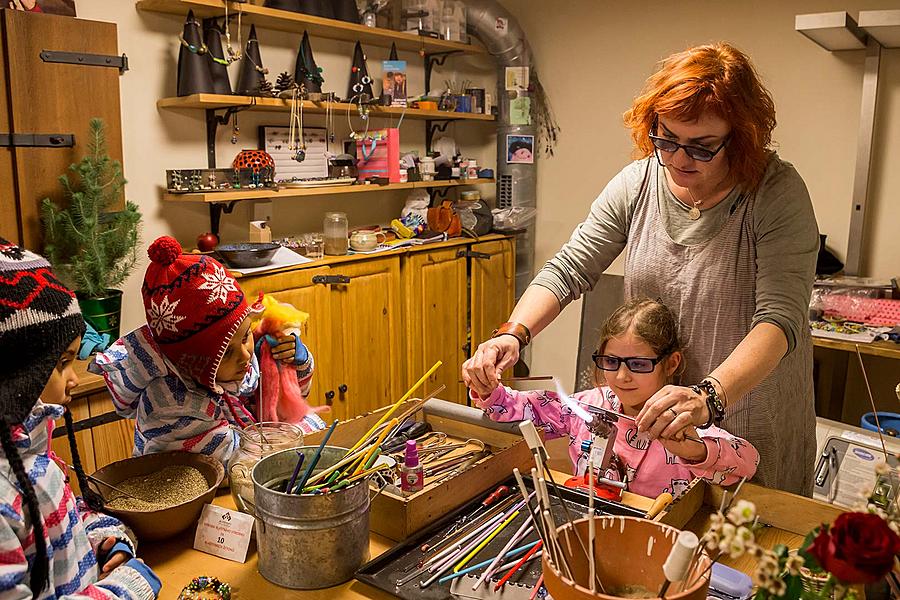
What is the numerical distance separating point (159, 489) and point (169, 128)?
89.0 inches

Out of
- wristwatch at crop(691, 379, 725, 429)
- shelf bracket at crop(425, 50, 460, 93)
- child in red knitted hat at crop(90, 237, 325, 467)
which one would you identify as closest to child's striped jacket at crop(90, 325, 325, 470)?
child in red knitted hat at crop(90, 237, 325, 467)

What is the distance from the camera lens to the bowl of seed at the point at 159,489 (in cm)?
128

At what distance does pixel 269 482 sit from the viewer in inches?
50.1

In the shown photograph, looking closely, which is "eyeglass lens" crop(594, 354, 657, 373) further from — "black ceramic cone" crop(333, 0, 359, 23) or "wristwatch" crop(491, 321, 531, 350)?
"black ceramic cone" crop(333, 0, 359, 23)

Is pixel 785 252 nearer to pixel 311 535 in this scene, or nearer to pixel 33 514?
pixel 311 535

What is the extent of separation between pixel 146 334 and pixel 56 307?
0.65 meters

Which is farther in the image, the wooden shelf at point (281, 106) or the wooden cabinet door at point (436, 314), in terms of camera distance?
the wooden cabinet door at point (436, 314)

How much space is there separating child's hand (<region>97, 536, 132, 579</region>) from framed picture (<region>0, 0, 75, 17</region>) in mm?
2294

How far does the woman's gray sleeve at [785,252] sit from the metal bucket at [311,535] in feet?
3.06

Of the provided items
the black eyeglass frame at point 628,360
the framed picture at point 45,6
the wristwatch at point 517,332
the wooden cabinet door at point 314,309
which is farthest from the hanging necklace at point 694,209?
the framed picture at point 45,6

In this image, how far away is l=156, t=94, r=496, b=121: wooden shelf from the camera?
313 cm

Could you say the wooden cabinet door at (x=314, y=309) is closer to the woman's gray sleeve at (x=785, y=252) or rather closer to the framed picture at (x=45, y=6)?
the framed picture at (x=45, y=6)

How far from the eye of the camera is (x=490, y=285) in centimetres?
434

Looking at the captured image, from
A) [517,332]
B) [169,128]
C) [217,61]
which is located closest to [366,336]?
[169,128]
